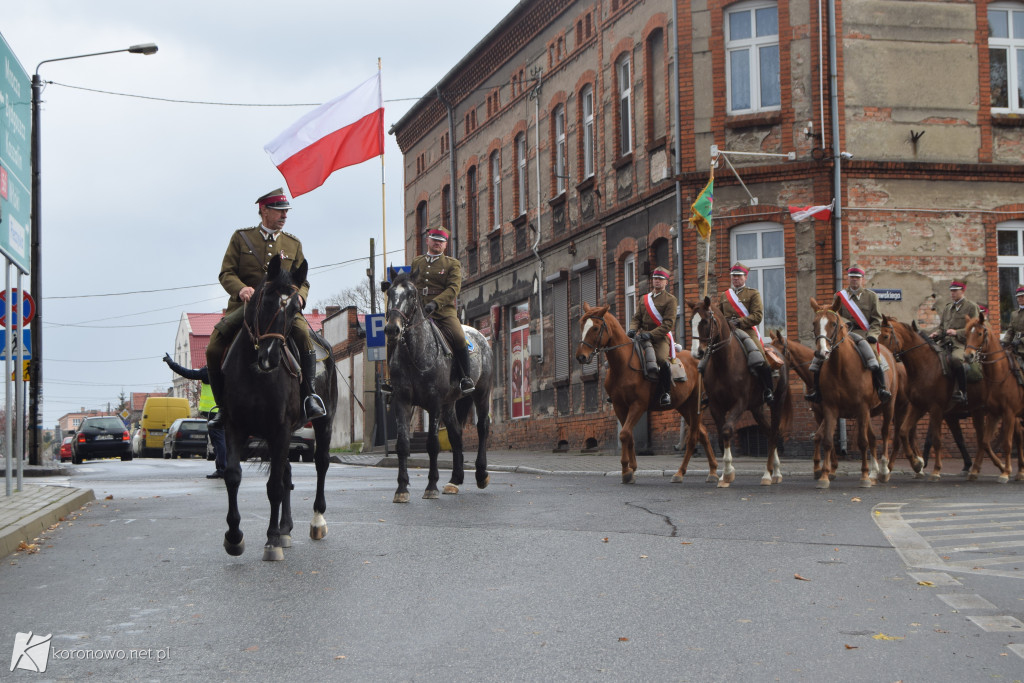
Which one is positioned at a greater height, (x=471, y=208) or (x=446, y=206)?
(x=446, y=206)

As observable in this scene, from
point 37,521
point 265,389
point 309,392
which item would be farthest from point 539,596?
point 37,521

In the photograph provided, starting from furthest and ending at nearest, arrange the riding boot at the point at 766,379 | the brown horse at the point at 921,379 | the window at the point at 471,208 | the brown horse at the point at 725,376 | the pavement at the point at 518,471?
1. the window at the point at 471,208
2. the brown horse at the point at 921,379
3. the riding boot at the point at 766,379
4. the brown horse at the point at 725,376
5. the pavement at the point at 518,471

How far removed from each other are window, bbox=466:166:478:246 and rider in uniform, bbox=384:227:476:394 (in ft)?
83.5

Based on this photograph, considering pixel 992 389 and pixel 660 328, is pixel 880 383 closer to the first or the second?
pixel 992 389

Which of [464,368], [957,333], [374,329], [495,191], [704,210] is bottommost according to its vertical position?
[464,368]

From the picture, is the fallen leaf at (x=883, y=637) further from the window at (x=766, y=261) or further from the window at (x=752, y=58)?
the window at (x=752, y=58)

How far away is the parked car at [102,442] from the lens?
4884 centimetres

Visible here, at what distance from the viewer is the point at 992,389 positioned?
715 inches

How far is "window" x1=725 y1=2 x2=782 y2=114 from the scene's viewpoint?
994 inches

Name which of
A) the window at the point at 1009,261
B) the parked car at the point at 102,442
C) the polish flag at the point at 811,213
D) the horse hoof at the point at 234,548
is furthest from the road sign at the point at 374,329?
the parked car at the point at 102,442

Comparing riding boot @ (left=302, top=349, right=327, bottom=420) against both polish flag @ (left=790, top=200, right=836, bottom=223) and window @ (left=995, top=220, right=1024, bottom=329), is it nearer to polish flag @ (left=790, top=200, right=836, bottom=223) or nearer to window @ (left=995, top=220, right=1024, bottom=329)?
polish flag @ (left=790, top=200, right=836, bottom=223)

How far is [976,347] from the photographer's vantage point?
17.9 m

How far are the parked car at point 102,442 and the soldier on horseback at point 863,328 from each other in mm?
37217

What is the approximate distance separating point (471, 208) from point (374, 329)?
1288 cm
